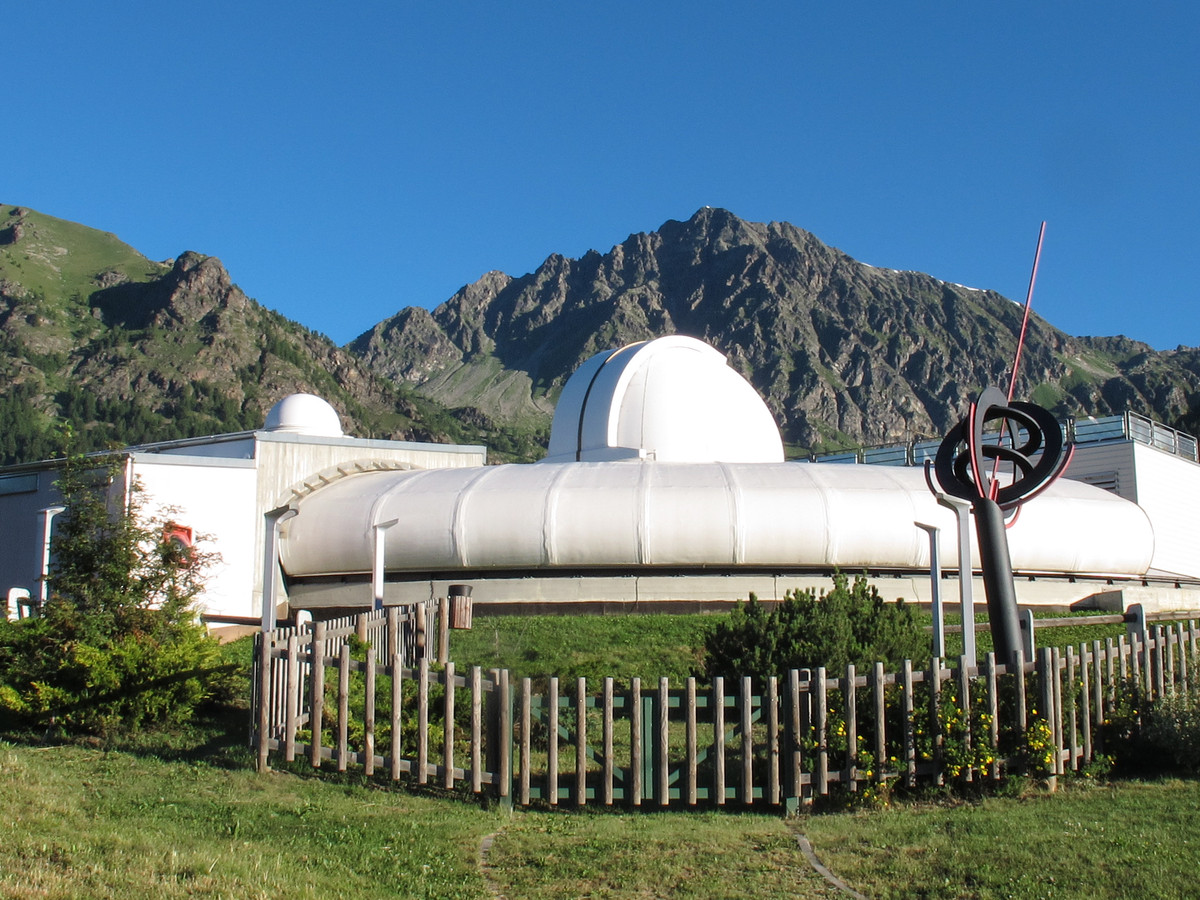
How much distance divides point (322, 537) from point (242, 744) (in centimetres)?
1443

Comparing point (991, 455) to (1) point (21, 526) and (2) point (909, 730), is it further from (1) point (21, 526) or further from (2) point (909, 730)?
(1) point (21, 526)

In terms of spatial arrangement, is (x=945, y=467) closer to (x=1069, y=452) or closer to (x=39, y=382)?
(x=1069, y=452)

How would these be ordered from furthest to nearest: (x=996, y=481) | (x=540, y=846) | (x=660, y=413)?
1. (x=660, y=413)
2. (x=996, y=481)
3. (x=540, y=846)

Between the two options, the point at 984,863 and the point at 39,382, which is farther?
the point at 39,382

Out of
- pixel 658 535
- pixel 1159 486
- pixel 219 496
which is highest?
pixel 1159 486

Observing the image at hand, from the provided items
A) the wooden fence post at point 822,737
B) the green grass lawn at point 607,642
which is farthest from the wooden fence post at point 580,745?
the green grass lawn at point 607,642

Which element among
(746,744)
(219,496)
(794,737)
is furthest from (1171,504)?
(746,744)

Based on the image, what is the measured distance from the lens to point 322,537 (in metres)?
26.4

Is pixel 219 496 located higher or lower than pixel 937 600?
higher

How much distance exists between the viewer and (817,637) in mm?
12852

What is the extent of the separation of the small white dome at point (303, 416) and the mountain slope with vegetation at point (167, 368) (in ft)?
357

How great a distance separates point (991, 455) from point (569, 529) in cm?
1244

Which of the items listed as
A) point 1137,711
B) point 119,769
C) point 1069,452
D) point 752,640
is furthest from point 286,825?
point 1069,452

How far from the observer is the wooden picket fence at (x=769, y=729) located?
9.65 m
